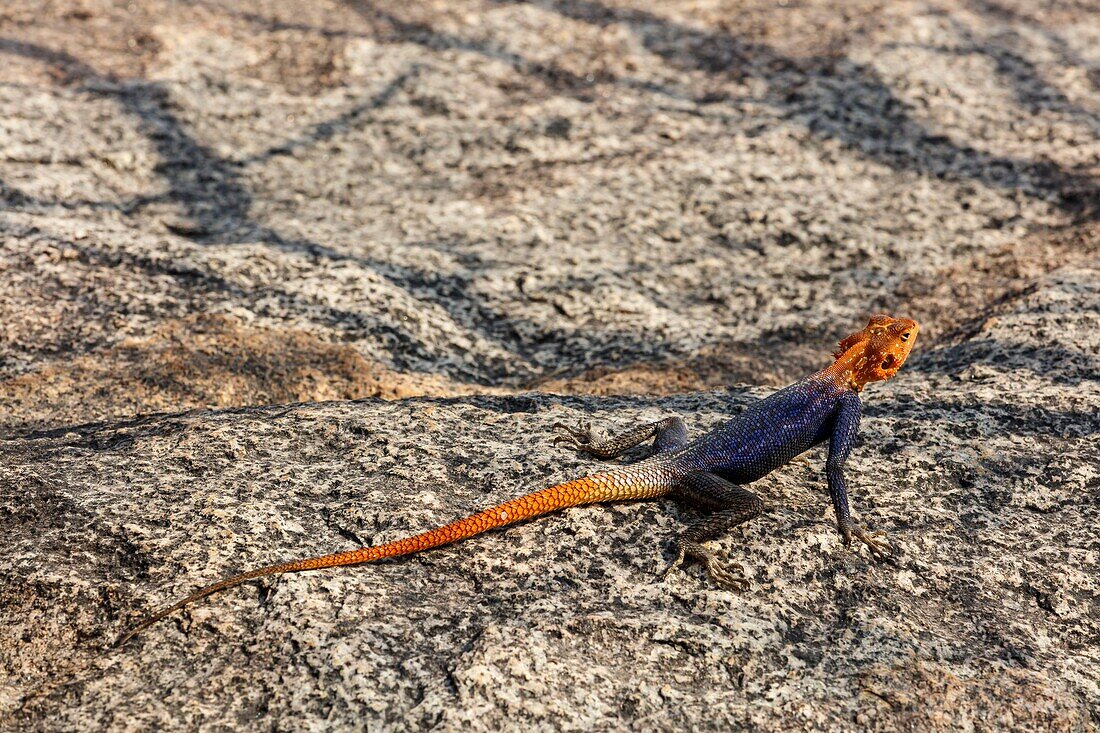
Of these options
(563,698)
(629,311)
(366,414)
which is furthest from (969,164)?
(563,698)

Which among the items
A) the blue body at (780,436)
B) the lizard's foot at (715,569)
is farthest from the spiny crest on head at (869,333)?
the lizard's foot at (715,569)

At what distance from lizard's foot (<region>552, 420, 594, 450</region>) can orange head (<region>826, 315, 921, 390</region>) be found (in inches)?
38.4

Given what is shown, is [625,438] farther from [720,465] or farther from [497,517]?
[497,517]

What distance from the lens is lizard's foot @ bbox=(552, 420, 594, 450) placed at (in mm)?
3479

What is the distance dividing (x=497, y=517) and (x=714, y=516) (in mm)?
708

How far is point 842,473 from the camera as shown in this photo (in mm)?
3268

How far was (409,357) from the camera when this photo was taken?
4.42 metres

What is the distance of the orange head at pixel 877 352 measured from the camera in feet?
11.9

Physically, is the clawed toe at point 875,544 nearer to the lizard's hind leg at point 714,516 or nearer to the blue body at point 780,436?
the blue body at point 780,436

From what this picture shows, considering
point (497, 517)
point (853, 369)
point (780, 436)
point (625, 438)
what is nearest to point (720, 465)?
point (780, 436)

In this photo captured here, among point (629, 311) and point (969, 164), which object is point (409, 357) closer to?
point (629, 311)

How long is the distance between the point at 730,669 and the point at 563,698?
1.51 ft

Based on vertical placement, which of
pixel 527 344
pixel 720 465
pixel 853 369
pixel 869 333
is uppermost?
pixel 869 333

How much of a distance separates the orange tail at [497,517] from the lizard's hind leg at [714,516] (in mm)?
102
